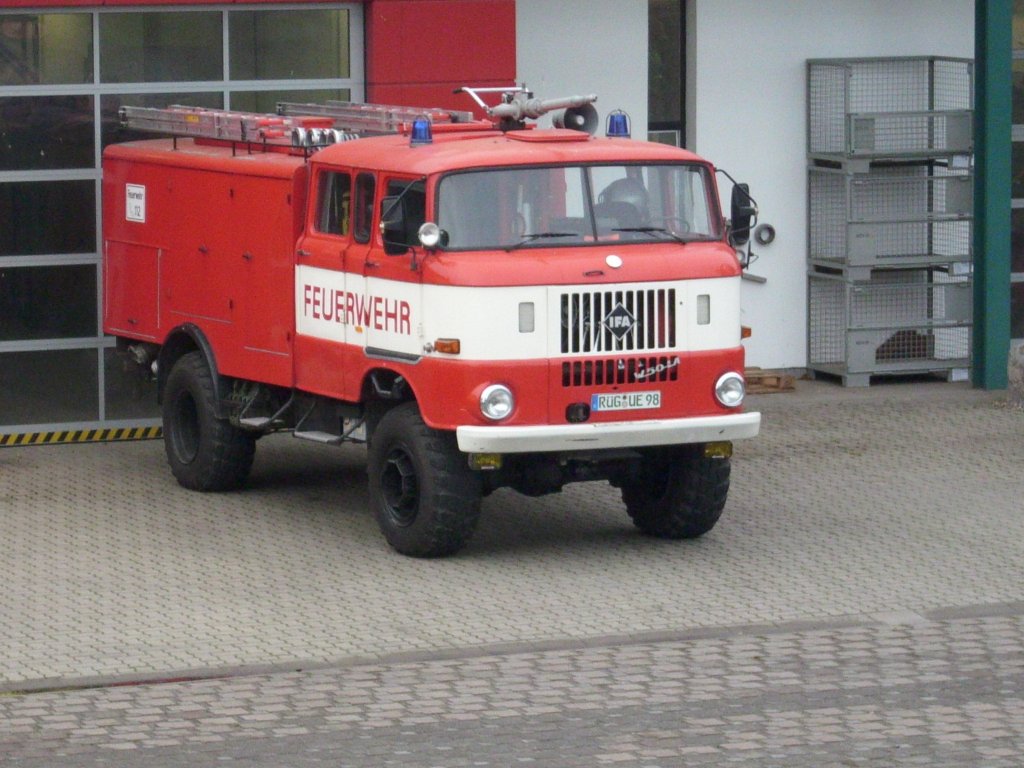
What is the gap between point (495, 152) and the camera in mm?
12375

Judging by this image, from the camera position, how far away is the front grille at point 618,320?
39.7 ft

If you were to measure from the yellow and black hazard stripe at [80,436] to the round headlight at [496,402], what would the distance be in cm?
594

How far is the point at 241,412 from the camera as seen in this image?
14273mm

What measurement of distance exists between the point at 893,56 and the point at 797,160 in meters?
1.32

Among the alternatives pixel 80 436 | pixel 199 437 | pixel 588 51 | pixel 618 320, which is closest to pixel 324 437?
pixel 199 437

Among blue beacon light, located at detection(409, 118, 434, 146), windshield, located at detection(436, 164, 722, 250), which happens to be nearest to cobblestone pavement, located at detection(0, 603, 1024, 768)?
windshield, located at detection(436, 164, 722, 250)

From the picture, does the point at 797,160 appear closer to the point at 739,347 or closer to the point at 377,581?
the point at 739,347

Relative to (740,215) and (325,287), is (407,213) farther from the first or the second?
(740,215)

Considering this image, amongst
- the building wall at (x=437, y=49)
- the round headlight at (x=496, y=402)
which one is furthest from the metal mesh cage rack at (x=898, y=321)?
the round headlight at (x=496, y=402)

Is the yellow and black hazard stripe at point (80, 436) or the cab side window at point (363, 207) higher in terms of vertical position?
the cab side window at point (363, 207)

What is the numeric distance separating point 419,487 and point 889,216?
27.7ft

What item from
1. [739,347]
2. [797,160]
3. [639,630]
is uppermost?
[797,160]

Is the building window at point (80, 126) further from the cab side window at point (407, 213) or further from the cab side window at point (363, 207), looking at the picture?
the cab side window at point (407, 213)

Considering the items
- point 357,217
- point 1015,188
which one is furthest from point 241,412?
point 1015,188
